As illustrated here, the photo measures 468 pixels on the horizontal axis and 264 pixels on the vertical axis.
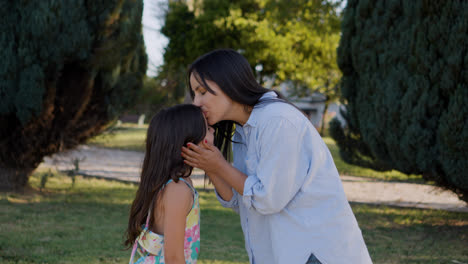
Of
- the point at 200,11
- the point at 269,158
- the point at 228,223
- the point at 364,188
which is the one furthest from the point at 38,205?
the point at 200,11

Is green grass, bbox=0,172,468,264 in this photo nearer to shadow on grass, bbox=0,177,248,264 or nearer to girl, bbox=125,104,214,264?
shadow on grass, bbox=0,177,248,264

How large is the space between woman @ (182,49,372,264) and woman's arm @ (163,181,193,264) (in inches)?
7.7

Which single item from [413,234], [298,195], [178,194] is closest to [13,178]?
[413,234]

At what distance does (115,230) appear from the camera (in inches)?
239

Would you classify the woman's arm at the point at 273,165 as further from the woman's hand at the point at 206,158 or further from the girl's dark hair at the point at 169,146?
the girl's dark hair at the point at 169,146

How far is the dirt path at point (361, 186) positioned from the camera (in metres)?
8.82

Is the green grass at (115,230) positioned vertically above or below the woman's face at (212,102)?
below

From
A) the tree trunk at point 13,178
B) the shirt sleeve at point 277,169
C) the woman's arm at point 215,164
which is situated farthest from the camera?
the tree trunk at point 13,178

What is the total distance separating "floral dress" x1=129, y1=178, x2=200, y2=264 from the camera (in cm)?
226

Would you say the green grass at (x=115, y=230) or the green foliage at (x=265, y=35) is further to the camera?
the green foliage at (x=265, y=35)

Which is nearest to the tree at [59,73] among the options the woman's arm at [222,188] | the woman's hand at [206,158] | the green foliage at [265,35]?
the woman's arm at [222,188]

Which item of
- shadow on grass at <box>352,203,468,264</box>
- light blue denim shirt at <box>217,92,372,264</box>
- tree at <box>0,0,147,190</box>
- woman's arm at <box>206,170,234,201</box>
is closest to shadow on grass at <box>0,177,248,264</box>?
tree at <box>0,0,147,190</box>

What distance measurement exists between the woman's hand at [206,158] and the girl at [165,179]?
0.16m

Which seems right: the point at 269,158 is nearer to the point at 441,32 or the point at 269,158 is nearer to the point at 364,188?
the point at 441,32
